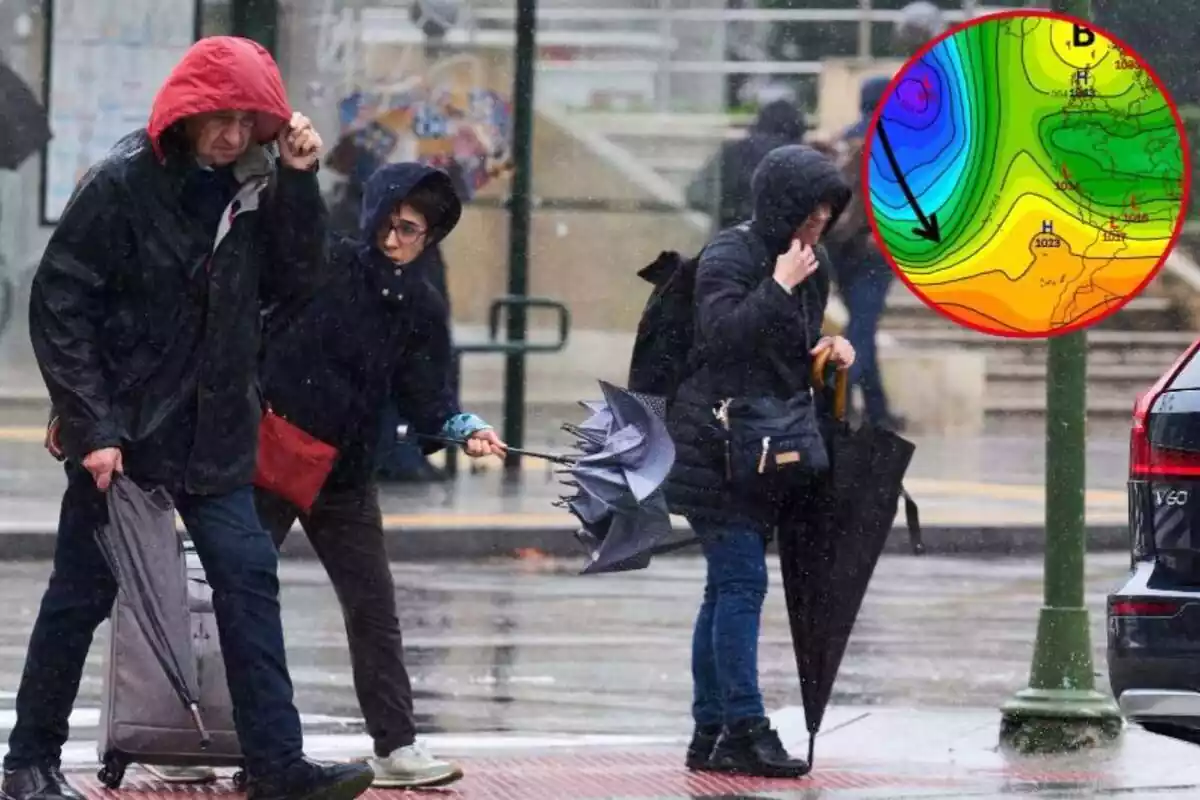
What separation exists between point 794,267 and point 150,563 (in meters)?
2.10

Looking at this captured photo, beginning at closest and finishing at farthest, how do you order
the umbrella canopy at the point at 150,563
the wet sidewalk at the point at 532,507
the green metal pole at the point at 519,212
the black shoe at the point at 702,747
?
the umbrella canopy at the point at 150,563, the black shoe at the point at 702,747, the wet sidewalk at the point at 532,507, the green metal pole at the point at 519,212

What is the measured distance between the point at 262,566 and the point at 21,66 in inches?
439

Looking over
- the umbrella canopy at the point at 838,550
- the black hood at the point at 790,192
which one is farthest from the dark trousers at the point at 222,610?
the black hood at the point at 790,192

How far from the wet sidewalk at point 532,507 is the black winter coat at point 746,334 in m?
6.39

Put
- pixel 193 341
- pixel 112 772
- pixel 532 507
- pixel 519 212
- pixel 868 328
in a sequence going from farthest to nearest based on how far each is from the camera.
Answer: pixel 868 328 → pixel 519 212 → pixel 532 507 → pixel 112 772 → pixel 193 341

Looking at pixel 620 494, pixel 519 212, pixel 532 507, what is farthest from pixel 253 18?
pixel 620 494

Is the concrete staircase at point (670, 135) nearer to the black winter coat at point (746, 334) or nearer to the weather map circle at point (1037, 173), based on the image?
the weather map circle at point (1037, 173)

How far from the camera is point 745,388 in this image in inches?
323

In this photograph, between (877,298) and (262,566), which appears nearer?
(262,566)

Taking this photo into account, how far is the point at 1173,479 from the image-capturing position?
687cm

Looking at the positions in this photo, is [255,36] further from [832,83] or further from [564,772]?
→ [564,772]

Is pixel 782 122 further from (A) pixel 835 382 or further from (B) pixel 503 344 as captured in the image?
(A) pixel 835 382

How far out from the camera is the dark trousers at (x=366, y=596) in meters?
7.79

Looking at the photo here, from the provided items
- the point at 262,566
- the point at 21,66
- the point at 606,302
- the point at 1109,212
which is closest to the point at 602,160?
the point at 606,302
